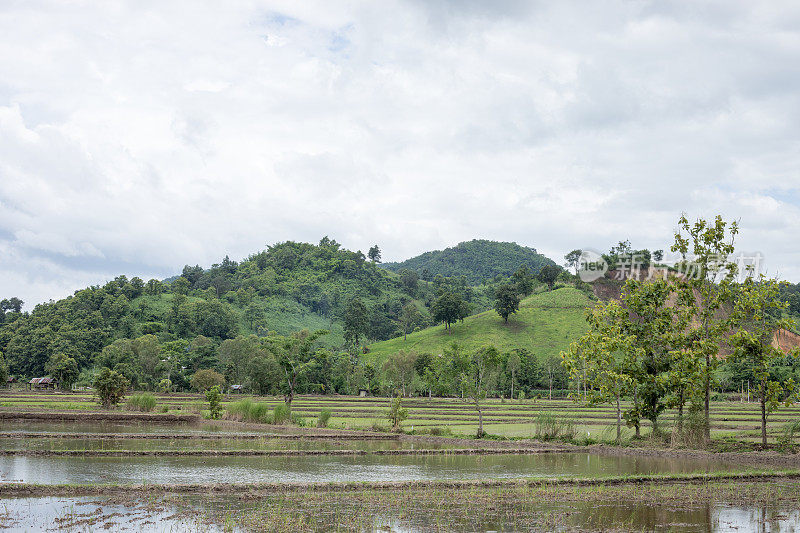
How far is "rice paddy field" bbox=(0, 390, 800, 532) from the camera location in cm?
1500

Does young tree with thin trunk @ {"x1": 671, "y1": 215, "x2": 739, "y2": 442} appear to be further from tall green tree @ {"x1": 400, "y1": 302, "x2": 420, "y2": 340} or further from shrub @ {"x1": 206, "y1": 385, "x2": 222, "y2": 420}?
tall green tree @ {"x1": 400, "y1": 302, "x2": 420, "y2": 340}

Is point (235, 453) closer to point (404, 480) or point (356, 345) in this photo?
point (404, 480)

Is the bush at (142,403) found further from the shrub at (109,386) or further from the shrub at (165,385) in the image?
the shrub at (165,385)

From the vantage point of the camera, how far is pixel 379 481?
2062cm

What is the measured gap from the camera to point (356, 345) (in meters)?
134

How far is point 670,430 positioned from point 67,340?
94195 mm

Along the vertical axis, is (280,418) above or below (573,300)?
below

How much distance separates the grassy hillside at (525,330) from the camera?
110 m

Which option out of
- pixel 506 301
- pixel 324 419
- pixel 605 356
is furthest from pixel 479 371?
pixel 506 301

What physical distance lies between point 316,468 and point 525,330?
9903 centimetres

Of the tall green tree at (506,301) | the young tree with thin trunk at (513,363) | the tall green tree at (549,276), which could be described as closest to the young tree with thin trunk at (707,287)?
the young tree with thin trunk at (513,363)

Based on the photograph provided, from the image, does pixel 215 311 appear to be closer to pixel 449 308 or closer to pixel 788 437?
pixel 449 308

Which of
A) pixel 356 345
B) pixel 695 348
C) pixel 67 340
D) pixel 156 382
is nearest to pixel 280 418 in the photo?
pixel 695 348

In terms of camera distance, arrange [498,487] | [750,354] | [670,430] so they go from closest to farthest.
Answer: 1. [498,487]
2. [750,354]
3. [670,430]
